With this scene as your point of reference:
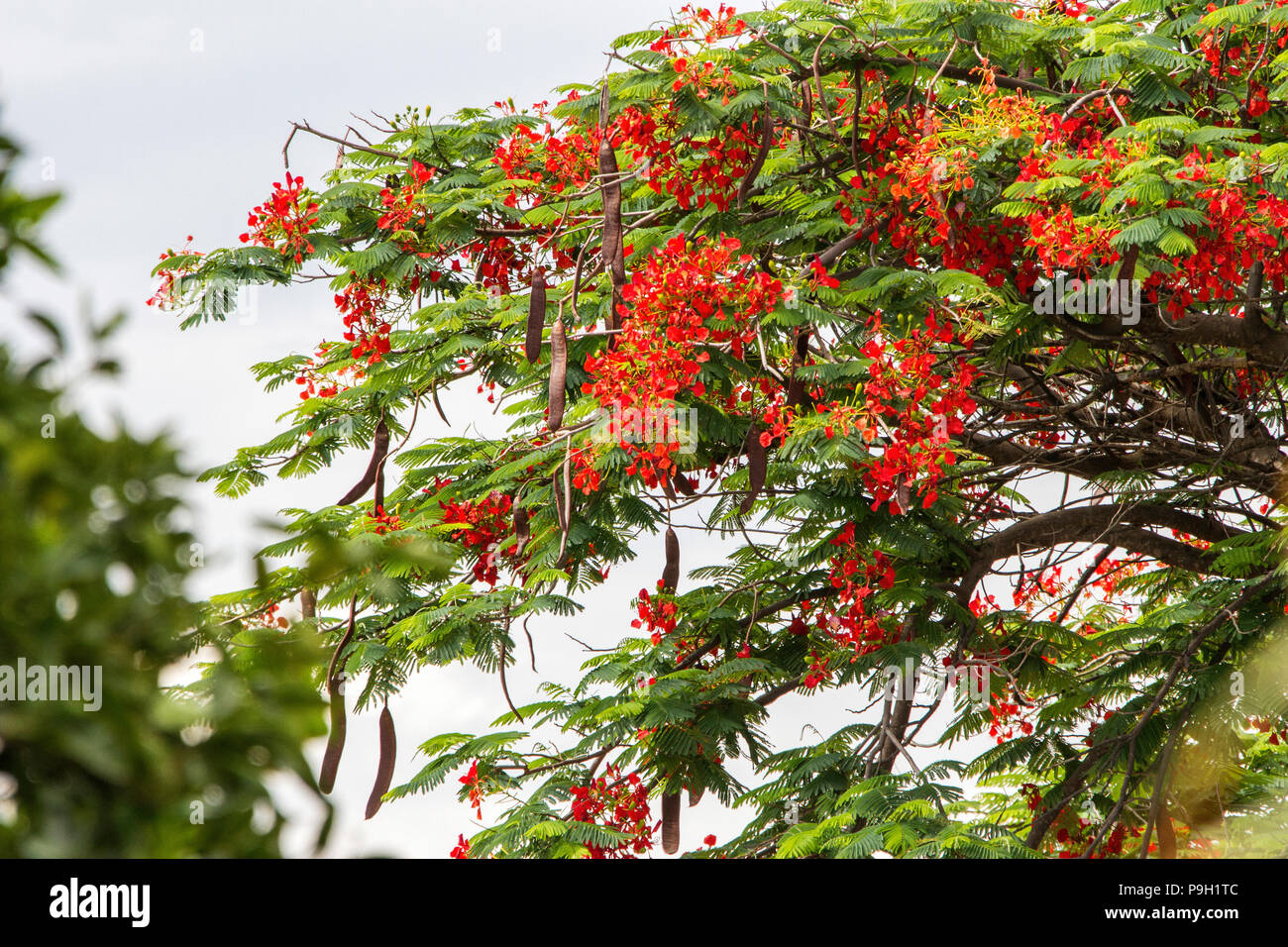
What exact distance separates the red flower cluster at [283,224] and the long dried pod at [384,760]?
9.69 ft

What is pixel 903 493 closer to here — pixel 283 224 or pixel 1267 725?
pixel 1267 725

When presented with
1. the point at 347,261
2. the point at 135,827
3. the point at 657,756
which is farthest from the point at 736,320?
the point at 135,827

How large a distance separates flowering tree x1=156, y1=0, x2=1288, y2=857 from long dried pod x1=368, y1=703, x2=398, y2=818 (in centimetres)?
35

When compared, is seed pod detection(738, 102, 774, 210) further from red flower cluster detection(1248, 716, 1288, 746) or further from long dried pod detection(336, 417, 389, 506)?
red flower cluster detection(1248, 716, 1288, 746)

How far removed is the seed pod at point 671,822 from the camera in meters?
6.40

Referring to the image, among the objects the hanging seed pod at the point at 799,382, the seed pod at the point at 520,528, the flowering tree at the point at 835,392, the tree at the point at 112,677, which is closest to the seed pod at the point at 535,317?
the flowering tree at the point at 835,392

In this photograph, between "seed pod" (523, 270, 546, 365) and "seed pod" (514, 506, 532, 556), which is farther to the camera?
"seed pod" (514, 506, 532, 556)

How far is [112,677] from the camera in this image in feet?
3.90

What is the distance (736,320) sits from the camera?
224 inches

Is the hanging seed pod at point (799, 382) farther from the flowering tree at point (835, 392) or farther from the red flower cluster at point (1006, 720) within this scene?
the red flower cluster at point (1006, 720)

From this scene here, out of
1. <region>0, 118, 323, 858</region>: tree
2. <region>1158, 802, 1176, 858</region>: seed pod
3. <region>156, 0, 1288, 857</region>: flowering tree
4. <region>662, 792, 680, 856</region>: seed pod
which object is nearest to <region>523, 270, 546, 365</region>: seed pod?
<region>156, 0, 1288, 857</region>: flowering tree

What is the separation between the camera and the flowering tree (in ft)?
18.6

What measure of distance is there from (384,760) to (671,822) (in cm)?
155

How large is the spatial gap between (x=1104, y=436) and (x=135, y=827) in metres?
7.54
